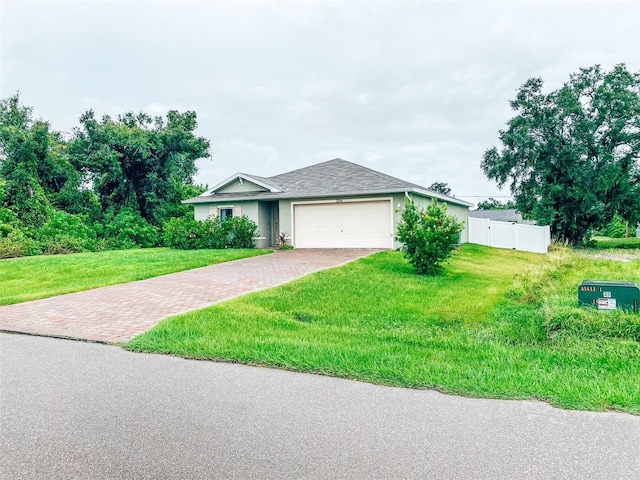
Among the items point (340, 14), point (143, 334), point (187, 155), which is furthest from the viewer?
point (187, 155)

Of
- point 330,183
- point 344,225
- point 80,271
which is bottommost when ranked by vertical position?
point 80,271

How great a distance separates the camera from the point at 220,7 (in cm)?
1285

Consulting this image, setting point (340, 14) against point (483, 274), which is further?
point (340, 14)

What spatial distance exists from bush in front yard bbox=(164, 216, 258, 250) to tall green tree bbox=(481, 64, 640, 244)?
63.8 feet

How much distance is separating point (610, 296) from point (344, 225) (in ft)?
40.3

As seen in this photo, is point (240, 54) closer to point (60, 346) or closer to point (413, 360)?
point (60, 346)

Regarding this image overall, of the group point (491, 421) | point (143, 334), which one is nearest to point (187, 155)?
point (143, 334)

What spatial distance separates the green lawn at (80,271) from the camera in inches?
397

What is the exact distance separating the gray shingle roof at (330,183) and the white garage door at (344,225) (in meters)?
0.65

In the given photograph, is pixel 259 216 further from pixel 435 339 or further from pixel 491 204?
pixel 491 204

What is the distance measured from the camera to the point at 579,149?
2659cm

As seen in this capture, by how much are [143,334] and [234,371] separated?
2.06 m

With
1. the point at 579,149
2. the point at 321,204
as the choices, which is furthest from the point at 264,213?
the point at 579,149

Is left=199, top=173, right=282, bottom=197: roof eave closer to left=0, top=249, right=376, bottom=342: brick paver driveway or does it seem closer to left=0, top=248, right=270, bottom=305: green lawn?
left=0, top=248, right=270, bottom=305: green lawn
